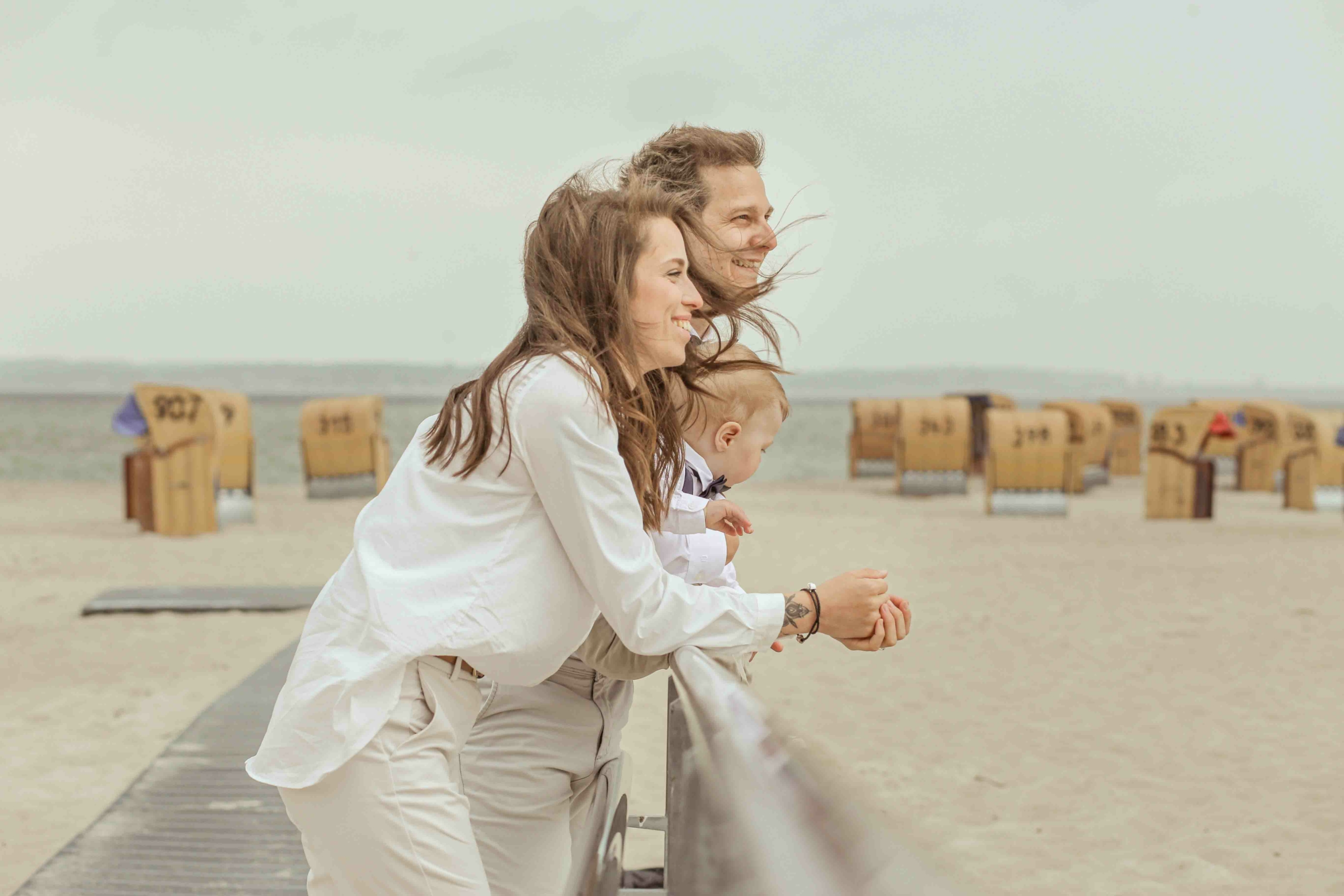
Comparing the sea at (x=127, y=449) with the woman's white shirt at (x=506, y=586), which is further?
the sea at (x=127, y=449)

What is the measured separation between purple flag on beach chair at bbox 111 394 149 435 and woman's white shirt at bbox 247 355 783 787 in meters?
12.9

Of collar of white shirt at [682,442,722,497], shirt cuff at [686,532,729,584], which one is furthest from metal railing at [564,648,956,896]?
collar of white shirt at [682,442,722,497]

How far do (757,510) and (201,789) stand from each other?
13879mm

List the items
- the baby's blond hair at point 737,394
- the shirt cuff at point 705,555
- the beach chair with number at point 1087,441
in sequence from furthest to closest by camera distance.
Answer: the beach chair with number at point 1087,441
the baby's blond hair at point 737,394
the shirt cuff at point 705,555

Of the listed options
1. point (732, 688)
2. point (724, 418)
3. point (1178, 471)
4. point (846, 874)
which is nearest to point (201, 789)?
point (724, 418)

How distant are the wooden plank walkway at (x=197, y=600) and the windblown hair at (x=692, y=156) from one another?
6.32 m

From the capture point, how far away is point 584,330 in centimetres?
162

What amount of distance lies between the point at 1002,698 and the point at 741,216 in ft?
15.7

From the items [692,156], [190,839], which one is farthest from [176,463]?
[692,156]

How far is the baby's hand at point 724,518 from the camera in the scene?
205 cm

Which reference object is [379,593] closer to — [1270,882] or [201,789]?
[201,789]

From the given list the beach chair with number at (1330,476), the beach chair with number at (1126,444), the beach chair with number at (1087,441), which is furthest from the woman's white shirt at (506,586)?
the beach chair with number at (1126,444)

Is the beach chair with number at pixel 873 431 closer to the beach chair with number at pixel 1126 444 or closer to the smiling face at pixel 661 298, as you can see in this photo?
the beach chair with number at pixel 1126 444

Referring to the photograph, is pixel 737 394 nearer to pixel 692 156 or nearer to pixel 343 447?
pixel 692 156
